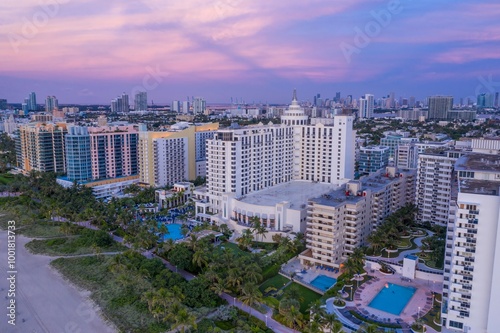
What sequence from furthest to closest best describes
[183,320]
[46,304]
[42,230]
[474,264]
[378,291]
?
[42,230] < [378,291] < [46,304] < [183,320] < [474,264]

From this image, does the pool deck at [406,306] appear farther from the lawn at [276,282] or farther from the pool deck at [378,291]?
Answer: the lawn at [276,282]

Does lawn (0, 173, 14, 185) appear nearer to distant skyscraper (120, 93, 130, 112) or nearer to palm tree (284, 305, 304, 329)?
palm tree (284, 305, 304, 329)

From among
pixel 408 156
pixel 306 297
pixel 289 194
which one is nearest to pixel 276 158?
pixel 289 194

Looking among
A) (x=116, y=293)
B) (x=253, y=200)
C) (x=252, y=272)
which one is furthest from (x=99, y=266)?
(x=253, y=200)

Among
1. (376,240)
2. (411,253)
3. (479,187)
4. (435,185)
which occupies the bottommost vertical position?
(411,253)

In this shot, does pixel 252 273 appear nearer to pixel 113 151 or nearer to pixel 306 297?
pixel 306 297

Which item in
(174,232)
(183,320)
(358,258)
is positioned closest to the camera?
(183,320)

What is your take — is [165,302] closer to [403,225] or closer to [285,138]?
[403,225]
